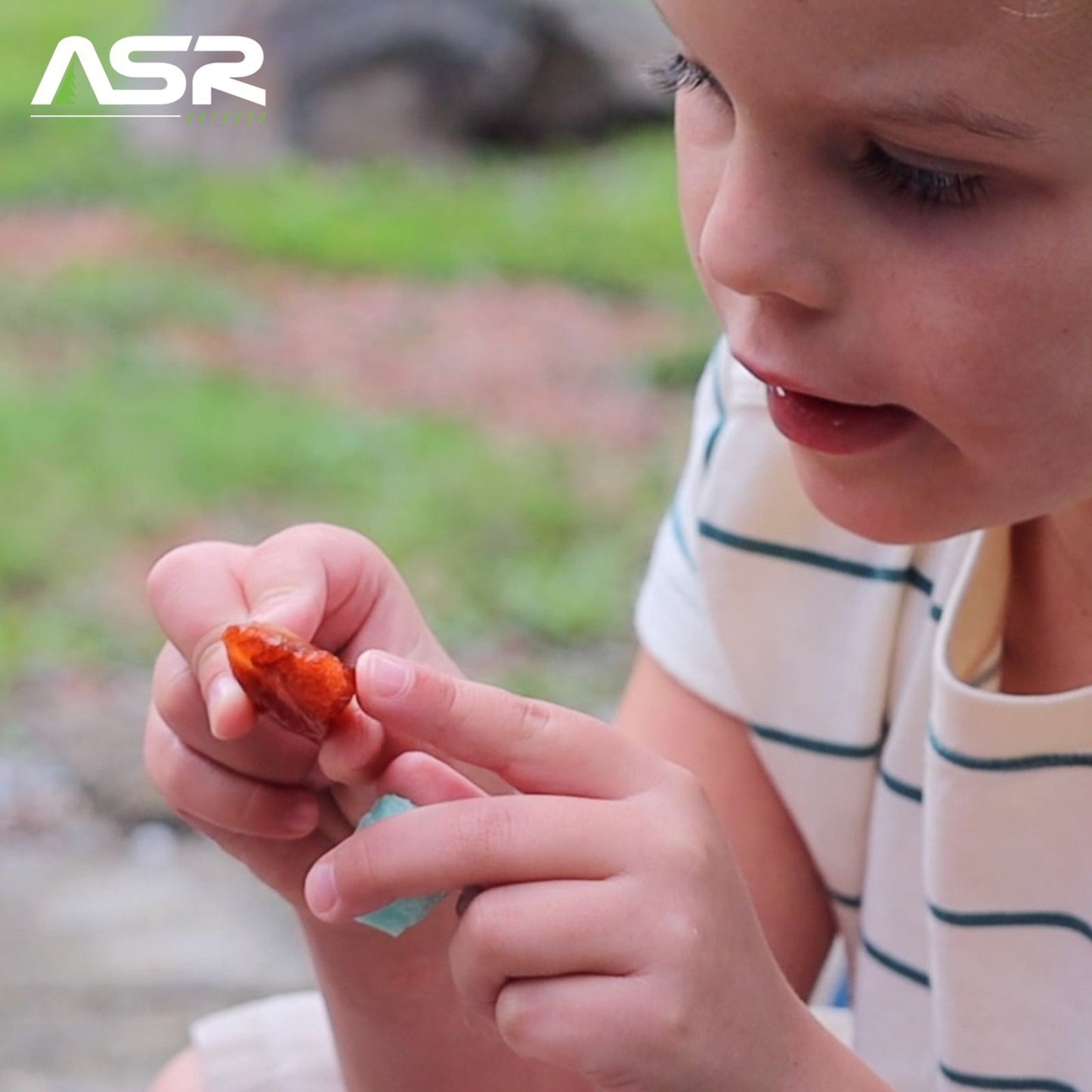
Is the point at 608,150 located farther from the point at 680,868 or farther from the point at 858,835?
the point at 680,868

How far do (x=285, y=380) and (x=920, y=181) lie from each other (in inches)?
84.8

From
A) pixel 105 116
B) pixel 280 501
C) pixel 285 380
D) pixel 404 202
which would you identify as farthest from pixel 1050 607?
pixel 105 116

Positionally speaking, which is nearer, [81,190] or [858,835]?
[858,835]

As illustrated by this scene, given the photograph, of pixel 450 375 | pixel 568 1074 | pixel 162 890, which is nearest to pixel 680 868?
pixel 568 1074

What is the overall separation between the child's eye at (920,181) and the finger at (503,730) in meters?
0.21

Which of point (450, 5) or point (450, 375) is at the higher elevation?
point (450, 5)

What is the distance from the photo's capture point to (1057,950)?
0.81m

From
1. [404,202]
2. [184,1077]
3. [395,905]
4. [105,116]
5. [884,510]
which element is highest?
[884,510]

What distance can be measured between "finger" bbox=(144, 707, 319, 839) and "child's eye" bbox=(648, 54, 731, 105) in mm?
316

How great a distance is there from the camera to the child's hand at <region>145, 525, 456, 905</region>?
2.42 ft

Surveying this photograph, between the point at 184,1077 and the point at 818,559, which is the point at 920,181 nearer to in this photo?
the point at 818,559

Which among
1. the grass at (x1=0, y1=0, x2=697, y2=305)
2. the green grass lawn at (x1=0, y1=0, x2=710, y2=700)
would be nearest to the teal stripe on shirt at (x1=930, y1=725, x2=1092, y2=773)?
the green grass lawn at (x1=0, y1=0, x2=710, y2=700)

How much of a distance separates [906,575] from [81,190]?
278 cm

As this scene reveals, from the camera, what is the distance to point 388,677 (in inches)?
24.8
